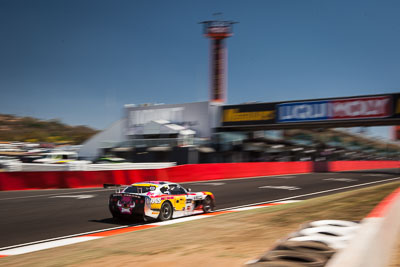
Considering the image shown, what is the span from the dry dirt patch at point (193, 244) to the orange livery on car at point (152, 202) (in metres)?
1.49

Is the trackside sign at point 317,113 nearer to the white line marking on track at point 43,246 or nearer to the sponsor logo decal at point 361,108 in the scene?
the sponsor logo decal at point 361,108

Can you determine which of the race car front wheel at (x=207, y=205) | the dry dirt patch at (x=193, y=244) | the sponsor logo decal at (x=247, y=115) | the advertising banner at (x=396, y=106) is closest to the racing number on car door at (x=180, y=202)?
the race car front wheel at (x=207, y=205)

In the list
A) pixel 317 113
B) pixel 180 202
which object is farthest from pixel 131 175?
pixel 317 113

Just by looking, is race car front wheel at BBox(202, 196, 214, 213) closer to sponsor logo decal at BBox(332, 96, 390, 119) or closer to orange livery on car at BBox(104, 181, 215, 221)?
orange livery on car at BBox(104, 181, 215, 221)

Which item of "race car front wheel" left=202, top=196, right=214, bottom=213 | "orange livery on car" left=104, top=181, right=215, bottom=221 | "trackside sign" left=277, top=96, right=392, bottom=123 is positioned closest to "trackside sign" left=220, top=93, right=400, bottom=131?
"trackside sign" left=277, top=96, right=392, bottom=123

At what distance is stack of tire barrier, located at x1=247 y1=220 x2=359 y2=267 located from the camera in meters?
4.00

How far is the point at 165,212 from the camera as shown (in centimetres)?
1122

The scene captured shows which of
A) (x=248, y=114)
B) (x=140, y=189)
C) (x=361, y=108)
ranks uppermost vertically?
(x=248, y=114)

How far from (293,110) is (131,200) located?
95.2 ft

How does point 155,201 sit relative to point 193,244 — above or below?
above

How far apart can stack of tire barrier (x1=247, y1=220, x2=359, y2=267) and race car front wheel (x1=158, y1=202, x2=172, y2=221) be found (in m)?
6.06

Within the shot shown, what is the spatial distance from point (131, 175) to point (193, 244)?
17.9 metres

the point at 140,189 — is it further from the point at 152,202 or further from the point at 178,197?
the point at 178,197

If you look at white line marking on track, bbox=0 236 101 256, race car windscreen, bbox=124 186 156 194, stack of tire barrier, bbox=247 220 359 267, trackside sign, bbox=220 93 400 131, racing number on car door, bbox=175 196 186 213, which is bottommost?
white line marking on track, bbox=0 236 101 256
